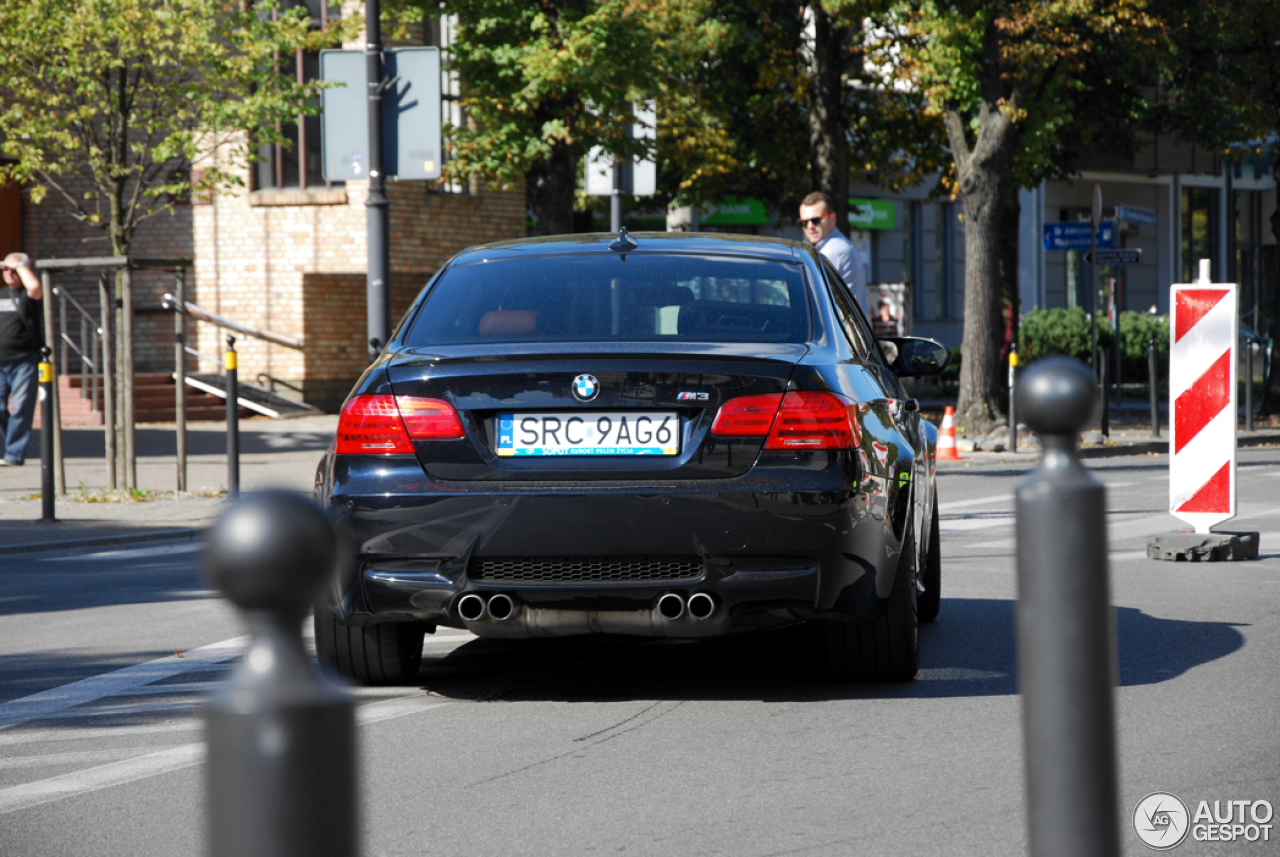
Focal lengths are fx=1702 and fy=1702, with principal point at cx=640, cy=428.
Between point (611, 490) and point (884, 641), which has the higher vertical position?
point (611, 490)

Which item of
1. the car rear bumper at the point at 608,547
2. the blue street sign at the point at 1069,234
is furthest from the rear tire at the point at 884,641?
the blue street sign at the point at 1069,234

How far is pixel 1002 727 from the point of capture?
202 inches

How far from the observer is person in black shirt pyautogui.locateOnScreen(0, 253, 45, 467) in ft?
52.3

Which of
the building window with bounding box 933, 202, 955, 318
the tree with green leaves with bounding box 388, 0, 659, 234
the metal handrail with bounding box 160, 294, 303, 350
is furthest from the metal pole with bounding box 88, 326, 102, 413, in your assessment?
the building window with bounding box 933, 202, 955, 318

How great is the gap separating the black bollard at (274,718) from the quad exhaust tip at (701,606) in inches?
143

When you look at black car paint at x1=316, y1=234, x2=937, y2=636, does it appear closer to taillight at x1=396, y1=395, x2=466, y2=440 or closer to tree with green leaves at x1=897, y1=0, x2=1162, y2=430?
taillight at x1=396, y1=395, x2=466, y2=440

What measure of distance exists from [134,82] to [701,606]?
1464 cm

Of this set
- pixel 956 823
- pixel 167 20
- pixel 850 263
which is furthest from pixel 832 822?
pixel 167 20

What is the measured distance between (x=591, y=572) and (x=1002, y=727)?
132cm

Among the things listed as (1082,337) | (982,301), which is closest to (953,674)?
(982,301)

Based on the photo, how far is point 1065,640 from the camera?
Answer: 89.7 inches

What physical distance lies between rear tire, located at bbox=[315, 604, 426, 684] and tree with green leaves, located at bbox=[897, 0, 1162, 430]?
15691mm

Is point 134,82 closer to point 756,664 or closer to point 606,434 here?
point 756,664

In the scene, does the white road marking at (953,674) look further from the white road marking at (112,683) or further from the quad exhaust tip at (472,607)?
the white road marking at (112,683)
